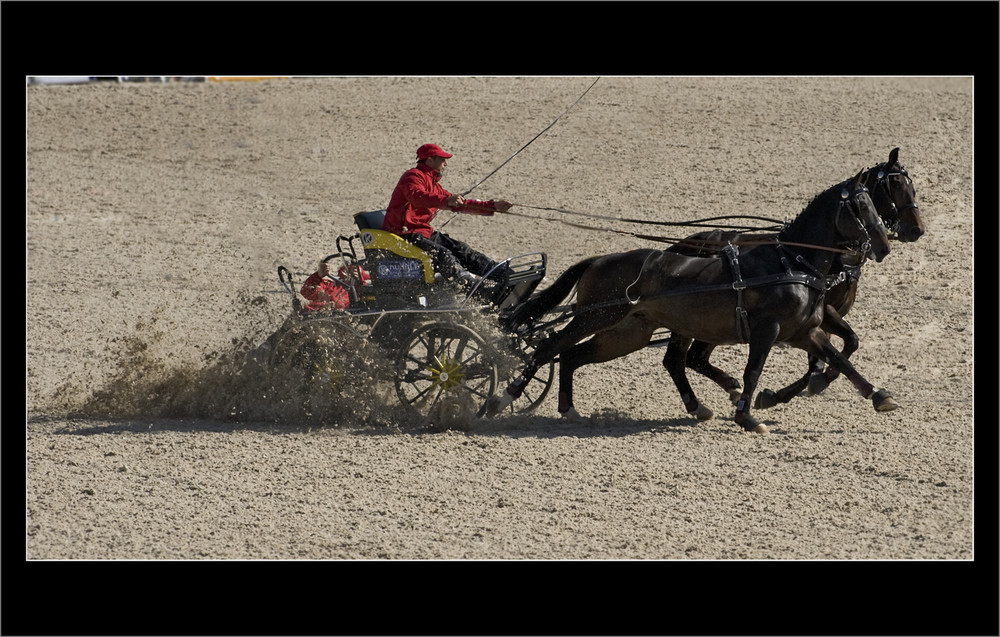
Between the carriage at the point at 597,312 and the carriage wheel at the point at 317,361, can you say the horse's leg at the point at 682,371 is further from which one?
the carriage wheel at the point at 317,361

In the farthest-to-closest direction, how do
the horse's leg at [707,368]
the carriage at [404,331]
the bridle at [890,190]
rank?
the horse's leg at [707,368]
the carriage at [404,331]
the bridle at [890,190]

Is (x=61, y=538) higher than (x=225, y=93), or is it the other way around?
(x=225, y=93)

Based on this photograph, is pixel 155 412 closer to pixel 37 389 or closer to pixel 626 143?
pixel 37 389

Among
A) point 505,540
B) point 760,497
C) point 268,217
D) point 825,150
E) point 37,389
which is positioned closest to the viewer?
point 505,540

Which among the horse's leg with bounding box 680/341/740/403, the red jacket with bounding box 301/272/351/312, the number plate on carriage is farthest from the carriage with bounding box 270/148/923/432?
the horse's leg with bounding box 680/341/740/403

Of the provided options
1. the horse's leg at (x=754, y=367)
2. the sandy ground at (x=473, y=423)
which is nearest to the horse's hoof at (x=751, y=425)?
the horse's leg at (x=754, y=367)

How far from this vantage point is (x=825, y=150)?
15.4m

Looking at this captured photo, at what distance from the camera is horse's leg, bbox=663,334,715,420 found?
322 inches

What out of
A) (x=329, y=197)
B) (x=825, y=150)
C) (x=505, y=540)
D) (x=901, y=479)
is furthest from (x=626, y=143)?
(x=505, y=540)

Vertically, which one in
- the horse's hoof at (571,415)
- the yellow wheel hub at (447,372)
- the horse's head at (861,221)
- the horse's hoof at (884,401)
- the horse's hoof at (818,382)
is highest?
the horse's head at (861,221)

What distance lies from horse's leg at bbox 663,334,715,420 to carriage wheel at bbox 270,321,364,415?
2309 mm

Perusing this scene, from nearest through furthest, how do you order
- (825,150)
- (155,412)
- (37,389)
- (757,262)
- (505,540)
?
Answer: (505,540) < (757,262) < (155,412) < (37,389) < (825,150)

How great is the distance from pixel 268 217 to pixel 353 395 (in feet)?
22.7

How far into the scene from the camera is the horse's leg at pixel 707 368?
27.8 feet
